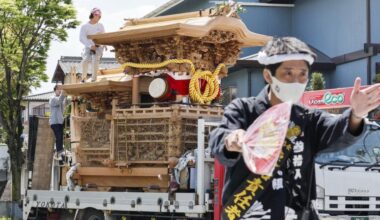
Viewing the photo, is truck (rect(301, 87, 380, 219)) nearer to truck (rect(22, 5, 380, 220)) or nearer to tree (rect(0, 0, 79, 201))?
truck (rect(22, 5, 380, 220))

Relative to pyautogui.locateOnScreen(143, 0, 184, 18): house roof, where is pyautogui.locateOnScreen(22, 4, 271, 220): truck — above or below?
below

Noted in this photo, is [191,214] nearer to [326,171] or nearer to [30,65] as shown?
[326,171]

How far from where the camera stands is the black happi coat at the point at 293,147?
426cm

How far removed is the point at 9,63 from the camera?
21.8 meters

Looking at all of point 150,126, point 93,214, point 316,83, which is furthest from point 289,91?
point 316,83

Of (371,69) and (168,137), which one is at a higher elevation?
(371,69)

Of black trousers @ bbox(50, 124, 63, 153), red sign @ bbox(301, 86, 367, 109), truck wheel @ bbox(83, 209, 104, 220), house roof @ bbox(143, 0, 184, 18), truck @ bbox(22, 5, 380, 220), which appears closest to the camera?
truck @ bbox(22, 5, 380, 220)

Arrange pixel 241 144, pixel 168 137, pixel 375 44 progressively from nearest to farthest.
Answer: pixel 241 144 < pixel 168 137 < pixel 375 44

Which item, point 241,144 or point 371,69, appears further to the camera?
point 371,69

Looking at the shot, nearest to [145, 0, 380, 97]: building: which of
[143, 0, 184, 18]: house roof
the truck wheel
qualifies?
[143, 0, 184, 18]: house roof

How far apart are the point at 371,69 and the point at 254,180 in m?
18.2

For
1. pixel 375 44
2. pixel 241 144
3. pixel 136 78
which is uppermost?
pixel 375 44

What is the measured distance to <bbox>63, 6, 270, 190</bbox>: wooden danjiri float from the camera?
37.2ft

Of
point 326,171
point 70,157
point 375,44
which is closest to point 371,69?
point 375,44
